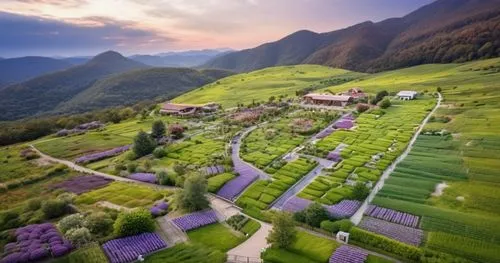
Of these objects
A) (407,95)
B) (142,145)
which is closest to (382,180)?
(142,145)

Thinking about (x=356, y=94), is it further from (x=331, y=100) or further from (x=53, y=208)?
(x=53, y=208)

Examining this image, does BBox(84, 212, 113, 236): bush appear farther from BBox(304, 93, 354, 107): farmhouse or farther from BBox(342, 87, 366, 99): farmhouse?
BBox(342, 87, 366, 99): farmhouse

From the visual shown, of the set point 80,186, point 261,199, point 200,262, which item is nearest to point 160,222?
point 200,262

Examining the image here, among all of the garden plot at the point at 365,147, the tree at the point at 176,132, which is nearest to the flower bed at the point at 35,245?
the garden plot at the point at 365,147

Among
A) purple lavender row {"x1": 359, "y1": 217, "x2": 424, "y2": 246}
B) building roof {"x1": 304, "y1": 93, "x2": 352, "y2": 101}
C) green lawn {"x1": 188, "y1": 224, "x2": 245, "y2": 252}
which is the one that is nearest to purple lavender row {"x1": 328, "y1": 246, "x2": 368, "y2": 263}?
purple lavender row {"x1": 359, "y1": 217, "x2": 424, "y2": 246}

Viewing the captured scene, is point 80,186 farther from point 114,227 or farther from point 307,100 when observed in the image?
point 307,100
